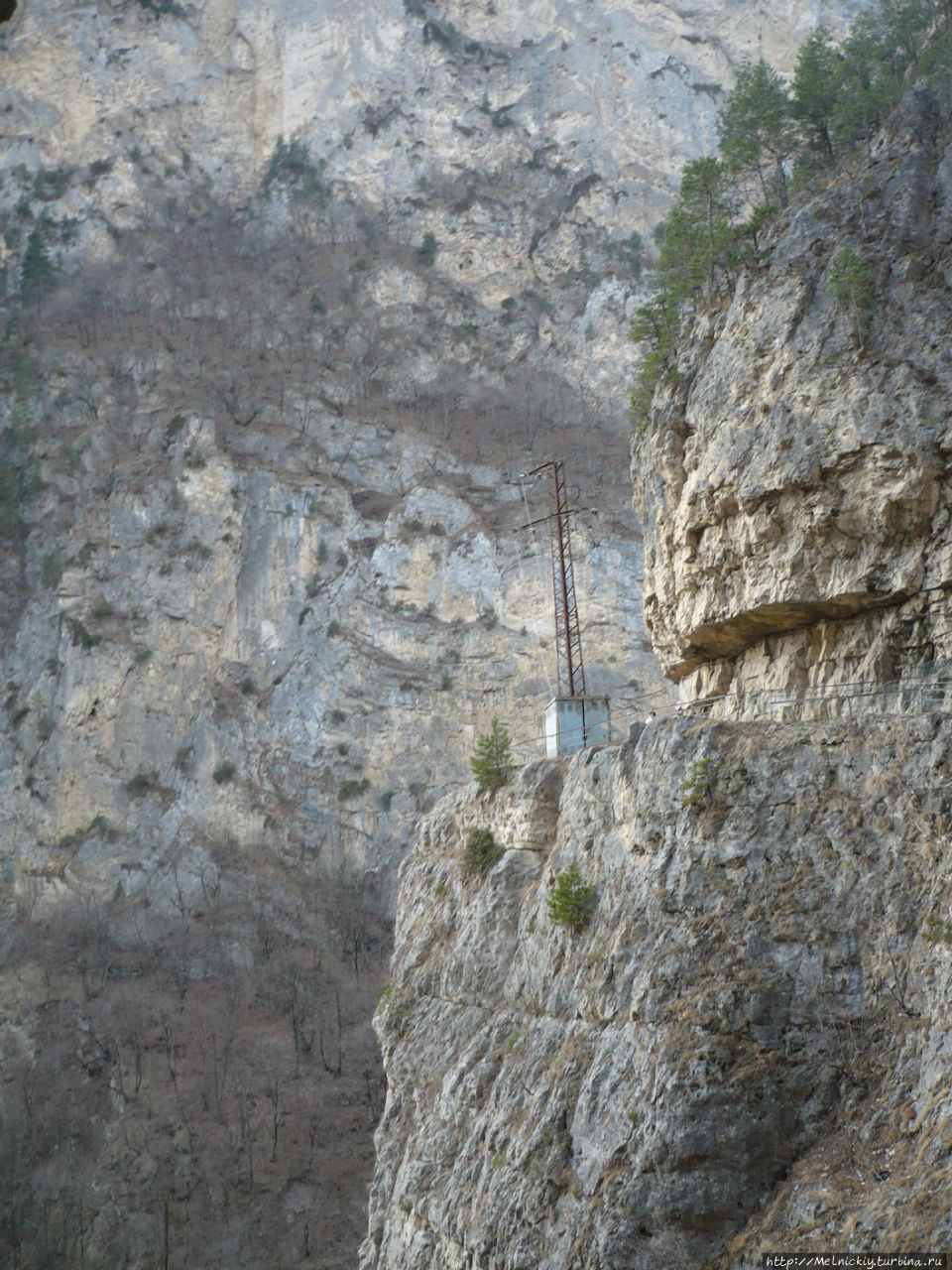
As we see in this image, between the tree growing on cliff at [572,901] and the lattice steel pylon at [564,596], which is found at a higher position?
the lattice steel pylon at [564,596]

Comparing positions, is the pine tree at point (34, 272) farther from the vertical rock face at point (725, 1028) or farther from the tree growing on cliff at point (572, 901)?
the tree growing on cliff at point (572, 901)

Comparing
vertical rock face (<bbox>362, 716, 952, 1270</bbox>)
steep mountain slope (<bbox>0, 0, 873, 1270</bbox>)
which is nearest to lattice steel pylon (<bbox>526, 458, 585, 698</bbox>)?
vertical rock face (<bbox>362, 716, 952, 1270</bbox>)

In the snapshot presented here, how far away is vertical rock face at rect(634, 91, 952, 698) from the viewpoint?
59.2ft

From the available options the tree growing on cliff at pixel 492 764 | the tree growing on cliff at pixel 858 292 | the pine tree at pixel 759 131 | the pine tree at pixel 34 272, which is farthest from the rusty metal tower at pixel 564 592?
the pine tree at pixel 34 272

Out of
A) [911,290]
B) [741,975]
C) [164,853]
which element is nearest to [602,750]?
[741,975]

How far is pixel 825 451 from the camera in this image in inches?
748

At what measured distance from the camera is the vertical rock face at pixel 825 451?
59.2 feet

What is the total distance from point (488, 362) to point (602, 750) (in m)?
59.5

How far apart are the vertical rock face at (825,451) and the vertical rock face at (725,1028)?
3381mm

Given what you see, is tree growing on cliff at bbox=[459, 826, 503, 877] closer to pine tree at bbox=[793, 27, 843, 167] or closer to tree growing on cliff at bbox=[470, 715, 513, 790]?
tree growing on cliff at bbox=[470, 715, 513, 790]

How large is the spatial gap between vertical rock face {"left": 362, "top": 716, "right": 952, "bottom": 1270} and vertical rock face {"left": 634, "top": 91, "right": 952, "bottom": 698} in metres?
3.38

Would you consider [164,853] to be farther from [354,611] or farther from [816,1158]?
[816,1158]

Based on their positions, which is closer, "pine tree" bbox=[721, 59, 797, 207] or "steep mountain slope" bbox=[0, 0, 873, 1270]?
"pine tree" bbox=[721, 59, 797, 207]

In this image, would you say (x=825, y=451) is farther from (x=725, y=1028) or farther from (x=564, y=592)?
(x=564, y=592)
